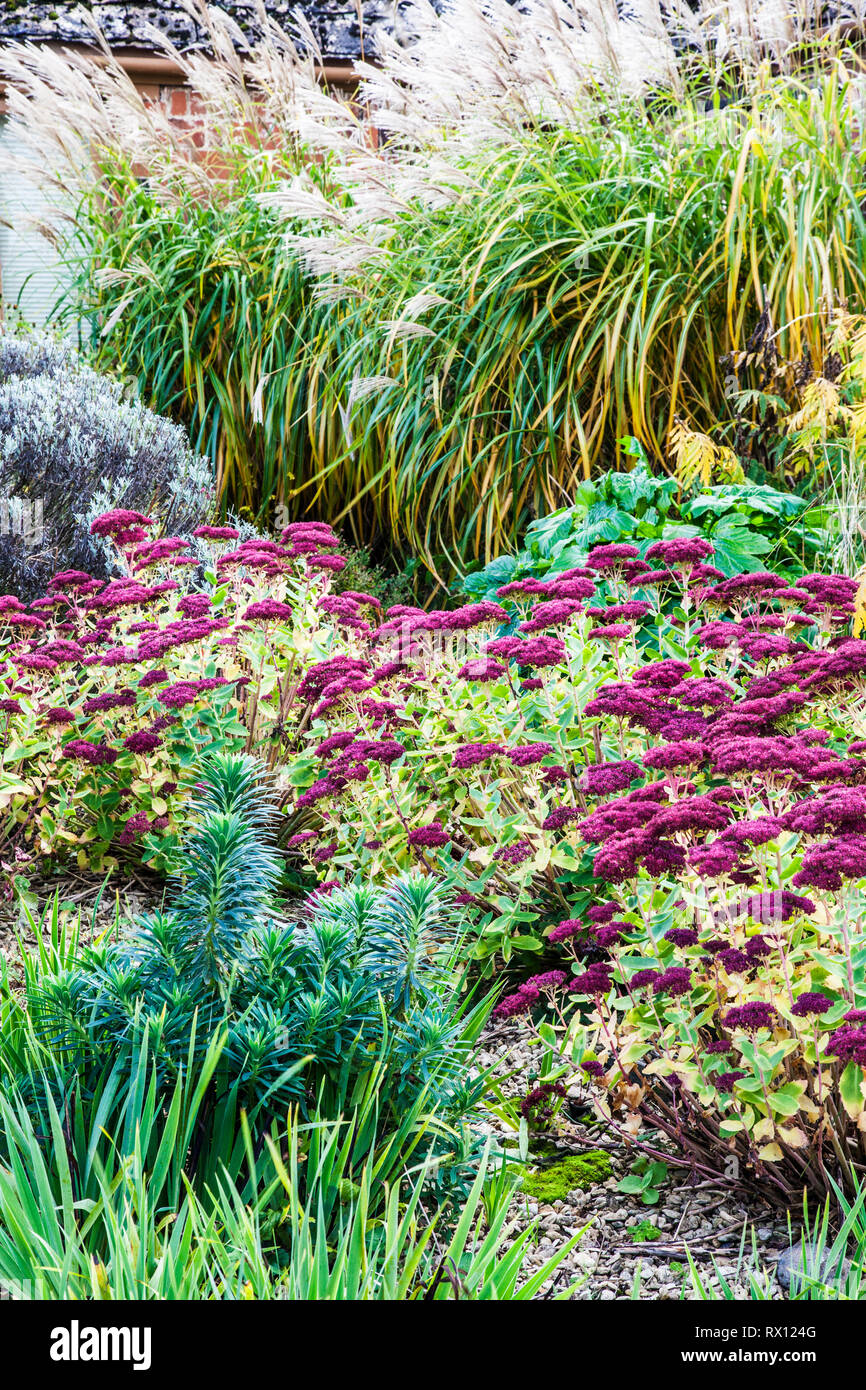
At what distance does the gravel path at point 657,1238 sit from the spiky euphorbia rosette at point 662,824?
8cm

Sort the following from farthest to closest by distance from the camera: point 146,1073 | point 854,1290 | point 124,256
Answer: point 124,256 < point 146,1073 < point 854,1290

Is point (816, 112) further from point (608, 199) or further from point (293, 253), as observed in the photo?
point (293, 253)

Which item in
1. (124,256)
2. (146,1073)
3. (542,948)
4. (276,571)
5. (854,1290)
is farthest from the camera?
(124,256)

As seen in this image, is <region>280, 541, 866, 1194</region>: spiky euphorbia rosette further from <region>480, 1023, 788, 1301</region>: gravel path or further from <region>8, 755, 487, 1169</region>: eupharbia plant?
<region>8, 755, 487, 1169</region>: eupharbia plant

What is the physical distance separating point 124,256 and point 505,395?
2479mm

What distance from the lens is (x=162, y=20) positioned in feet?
29.3

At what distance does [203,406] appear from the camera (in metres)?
5.83

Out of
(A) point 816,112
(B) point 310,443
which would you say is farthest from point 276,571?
Result: (A) point 816,112

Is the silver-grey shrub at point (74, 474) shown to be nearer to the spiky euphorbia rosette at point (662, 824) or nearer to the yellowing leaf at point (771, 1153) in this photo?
the spiky euphorbia rosette at point (662, 824)

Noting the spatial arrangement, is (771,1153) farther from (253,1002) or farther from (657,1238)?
(253,1002)

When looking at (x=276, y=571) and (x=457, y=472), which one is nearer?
(x=276, y=571)

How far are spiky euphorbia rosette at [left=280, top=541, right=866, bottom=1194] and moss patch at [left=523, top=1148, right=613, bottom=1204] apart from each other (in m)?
0.10

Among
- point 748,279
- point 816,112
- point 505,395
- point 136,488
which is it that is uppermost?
point 816,112

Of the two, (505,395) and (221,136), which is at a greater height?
(221,136)
